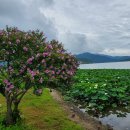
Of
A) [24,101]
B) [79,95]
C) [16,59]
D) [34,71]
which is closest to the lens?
[34,71]

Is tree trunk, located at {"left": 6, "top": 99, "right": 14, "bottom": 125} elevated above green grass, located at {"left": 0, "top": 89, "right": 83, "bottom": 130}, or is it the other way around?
tree trunk, located at {"left": 6, "top": 99, "right": 14, "bottom": 125}

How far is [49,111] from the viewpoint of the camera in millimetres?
16281

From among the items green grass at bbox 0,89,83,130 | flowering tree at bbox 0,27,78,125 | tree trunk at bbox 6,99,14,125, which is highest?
flowering tree at bbox 0,27,78,125

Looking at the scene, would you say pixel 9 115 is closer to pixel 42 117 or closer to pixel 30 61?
pixel 42 117

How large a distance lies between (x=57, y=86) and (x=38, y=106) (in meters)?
5.58

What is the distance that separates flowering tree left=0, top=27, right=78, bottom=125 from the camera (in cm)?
1120

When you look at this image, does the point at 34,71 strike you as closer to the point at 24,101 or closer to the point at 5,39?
the point at 5,39

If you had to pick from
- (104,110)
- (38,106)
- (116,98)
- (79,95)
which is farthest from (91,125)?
(79,95)

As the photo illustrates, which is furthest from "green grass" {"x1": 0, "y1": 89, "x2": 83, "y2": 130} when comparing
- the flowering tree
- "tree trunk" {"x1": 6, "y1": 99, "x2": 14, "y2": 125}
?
the flowering tree

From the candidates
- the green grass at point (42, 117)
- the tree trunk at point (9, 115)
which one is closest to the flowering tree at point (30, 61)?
the tree trunk at point (9, 115)

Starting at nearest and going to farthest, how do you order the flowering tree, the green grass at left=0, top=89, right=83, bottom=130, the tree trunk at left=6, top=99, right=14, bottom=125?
the flowering tree, the tree trunk at left=6, top=99, right=14, bottom=125, the green grass at left=0, top=89, right=83, bottom=130

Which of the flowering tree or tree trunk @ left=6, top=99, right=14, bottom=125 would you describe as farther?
tree trunk @ left=6, top=99, right=14, bottom=125

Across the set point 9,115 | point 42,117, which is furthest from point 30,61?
point 42,117

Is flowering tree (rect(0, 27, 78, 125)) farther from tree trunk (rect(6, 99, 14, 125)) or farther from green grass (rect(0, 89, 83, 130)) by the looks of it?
green grass (rect(0, 89, 83, 130))
